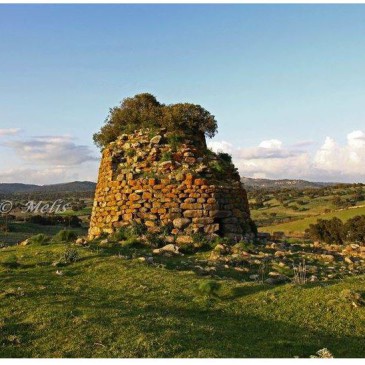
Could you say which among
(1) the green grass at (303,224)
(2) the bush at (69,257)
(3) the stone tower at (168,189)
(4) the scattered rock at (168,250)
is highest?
(3) the stone tower at (168,189)

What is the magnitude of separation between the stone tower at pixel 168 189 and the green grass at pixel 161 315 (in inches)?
156

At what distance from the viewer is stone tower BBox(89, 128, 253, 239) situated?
539 inches

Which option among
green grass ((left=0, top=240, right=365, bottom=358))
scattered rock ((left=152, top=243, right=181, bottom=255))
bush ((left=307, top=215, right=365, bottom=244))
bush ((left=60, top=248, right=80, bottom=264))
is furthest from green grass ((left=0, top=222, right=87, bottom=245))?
green grass ((left=0, top=240, right=365, bottom=358))

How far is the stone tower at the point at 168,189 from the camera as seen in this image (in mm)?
13679

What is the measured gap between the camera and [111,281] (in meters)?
8.73

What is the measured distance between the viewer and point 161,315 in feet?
21.7

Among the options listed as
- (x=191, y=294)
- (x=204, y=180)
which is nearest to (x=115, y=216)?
(x=204, y=180)

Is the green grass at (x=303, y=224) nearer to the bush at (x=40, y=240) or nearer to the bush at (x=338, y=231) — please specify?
the bush at (x=338, y=231)

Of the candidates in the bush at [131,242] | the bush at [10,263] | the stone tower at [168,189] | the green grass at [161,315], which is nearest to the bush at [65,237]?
the stone tower at [168,189]

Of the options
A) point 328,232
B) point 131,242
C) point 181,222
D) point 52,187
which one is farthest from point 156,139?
point 52,187

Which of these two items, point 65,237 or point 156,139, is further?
point 156,139

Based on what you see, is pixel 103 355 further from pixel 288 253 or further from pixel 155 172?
pixel 155 172

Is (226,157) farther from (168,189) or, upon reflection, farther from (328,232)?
(328,232)

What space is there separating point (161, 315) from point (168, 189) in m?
7.50
